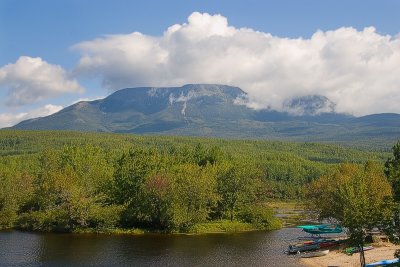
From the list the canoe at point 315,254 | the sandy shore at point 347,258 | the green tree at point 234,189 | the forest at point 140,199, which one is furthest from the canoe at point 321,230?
the green tree at point 234,189

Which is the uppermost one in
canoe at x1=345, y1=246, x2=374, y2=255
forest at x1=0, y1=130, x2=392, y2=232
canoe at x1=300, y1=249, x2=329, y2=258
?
forest at x1=0, y1=130, x2=392, y2=232

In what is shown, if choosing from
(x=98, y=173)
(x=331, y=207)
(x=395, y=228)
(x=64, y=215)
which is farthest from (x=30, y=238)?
(x=395, y=228)

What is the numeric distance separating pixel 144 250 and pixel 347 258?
98.7 ft

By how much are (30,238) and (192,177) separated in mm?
31508

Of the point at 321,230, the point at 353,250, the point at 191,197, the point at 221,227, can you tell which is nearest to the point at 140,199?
the point at 191,197

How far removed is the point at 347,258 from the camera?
65.1 m

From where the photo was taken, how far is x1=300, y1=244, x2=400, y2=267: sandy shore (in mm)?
62197

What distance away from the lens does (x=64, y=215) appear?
290 feet

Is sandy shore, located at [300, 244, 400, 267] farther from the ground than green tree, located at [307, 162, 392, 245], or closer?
closer

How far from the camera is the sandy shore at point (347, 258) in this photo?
204ft

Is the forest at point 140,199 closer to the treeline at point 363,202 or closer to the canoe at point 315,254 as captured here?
the treeline at point 363,202

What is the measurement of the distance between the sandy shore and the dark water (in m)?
2.75

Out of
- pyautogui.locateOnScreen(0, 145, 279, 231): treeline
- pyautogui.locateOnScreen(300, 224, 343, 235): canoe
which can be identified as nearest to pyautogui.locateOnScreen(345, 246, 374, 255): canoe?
pyautogui.locateOnScreen(300, 224, 343, 235): canoe

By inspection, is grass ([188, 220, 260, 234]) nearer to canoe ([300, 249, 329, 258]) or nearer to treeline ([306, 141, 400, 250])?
treeline ([306, 141, 400, 250])
